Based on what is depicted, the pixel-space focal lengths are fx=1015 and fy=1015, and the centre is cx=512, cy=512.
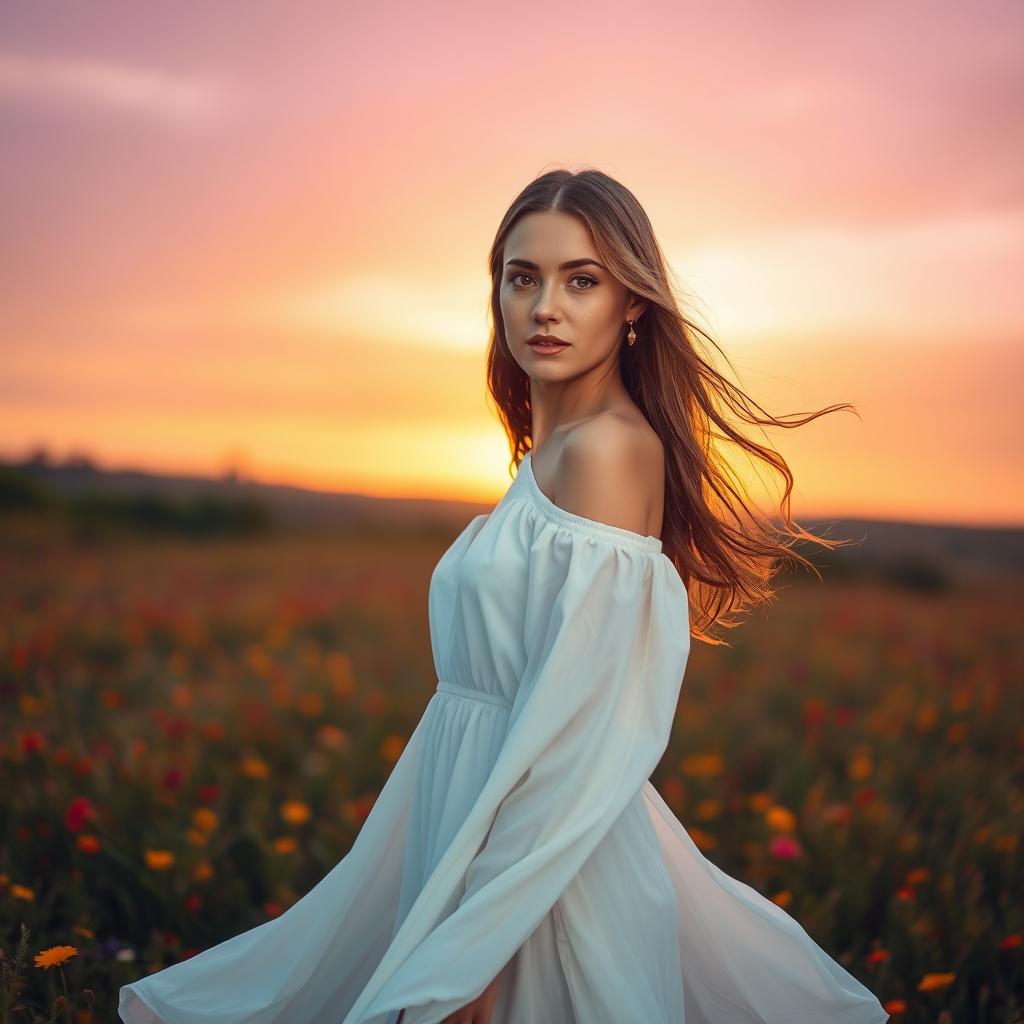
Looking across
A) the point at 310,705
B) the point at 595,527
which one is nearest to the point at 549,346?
the point at 595,527

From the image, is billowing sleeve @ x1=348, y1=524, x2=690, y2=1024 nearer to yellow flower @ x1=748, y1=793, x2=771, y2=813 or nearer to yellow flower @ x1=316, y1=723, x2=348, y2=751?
yellow flower @ x1=748, y1=793, x2=771, y2=813

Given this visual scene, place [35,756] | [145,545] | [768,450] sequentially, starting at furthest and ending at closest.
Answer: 1. [145,545]
2. [35,756]
3. [768,450]

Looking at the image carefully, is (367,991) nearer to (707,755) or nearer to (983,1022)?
(983,1022)

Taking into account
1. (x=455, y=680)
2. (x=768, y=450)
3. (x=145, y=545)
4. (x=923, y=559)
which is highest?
(x=768, y=450)

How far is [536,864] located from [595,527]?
0.67 meters

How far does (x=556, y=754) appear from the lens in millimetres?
1978

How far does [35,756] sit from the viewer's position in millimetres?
4648

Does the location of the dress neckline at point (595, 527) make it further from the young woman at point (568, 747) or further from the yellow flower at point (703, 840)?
the yellow flower at point (703, 840)

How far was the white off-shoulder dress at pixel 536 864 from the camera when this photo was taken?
195cm

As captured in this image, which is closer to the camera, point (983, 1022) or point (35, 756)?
point (983, 1022)

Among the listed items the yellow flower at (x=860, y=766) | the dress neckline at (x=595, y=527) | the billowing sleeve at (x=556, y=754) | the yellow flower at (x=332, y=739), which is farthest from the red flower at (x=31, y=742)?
the yellow flower at (x=860, y=766)

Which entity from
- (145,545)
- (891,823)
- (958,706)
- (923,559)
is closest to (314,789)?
(891,823)

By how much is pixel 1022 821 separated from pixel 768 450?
9.05 ft

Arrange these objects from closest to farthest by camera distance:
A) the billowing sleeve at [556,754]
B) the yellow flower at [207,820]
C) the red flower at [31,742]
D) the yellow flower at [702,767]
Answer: the billowing sleeve at [556,754]
the yellow flower at [207,820]
the red flower at [31,742]
the yellow flower at [702,767]
